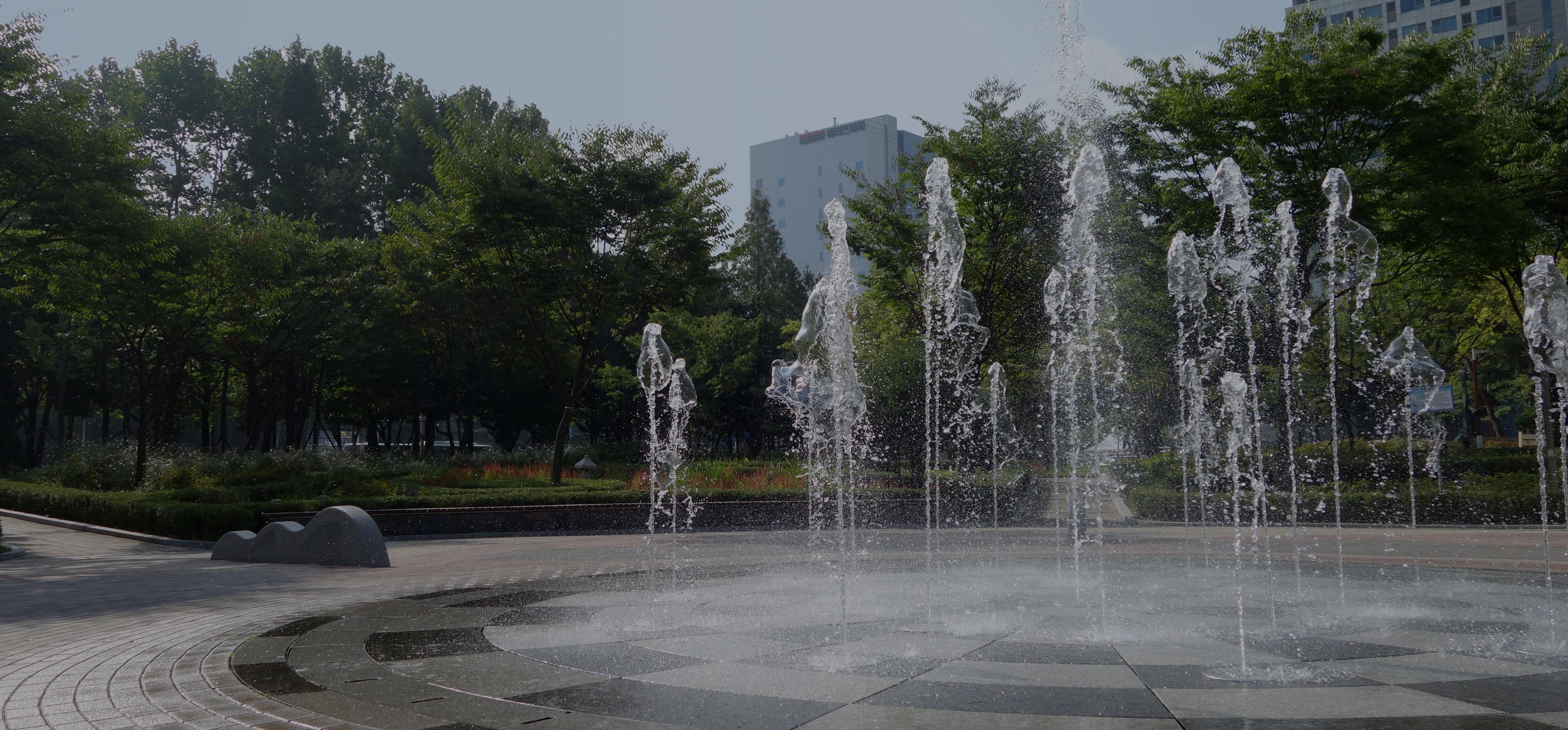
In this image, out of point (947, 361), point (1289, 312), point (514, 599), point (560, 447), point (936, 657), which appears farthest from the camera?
point (947, 361)

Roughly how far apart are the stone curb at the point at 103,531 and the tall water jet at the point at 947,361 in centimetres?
1324

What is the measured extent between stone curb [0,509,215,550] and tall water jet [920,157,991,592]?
13.2 meters

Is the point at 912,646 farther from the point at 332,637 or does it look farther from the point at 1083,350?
the point at 1083,350

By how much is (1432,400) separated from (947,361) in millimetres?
13183

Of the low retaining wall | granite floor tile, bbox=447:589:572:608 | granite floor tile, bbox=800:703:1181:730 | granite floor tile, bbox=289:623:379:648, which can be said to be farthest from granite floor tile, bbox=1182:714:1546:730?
the low retaining wall

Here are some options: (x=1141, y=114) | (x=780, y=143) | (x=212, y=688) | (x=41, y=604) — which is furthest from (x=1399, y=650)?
(x=780, y=143)

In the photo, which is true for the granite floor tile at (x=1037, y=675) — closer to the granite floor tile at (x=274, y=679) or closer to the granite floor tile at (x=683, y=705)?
the granite floor tile at (x=683, y=705)

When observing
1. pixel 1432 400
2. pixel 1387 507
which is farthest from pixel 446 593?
pixel 1432 400

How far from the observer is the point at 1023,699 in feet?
16.1

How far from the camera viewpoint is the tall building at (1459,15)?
68.6 m

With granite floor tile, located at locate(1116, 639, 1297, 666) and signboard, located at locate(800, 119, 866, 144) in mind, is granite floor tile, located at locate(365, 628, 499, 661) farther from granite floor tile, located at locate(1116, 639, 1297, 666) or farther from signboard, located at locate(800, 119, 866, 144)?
signboard, located at locate(800, 119, 866, 144)

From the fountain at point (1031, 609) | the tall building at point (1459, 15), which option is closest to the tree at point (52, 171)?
the fountain at point (1031, 609)

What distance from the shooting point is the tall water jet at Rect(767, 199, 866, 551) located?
1093 centimetres

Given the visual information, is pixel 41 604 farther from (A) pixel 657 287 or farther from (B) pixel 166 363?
(B) pixel 166 363
